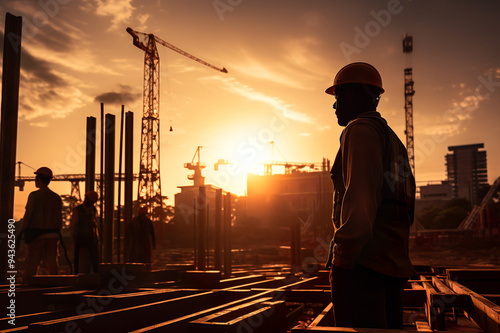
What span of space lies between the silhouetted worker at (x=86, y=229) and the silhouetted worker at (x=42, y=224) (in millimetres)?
778

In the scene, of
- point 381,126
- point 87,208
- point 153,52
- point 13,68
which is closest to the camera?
point 381,126

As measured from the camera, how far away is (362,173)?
236 cm

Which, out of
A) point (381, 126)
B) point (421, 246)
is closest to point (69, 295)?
point (381, 126)

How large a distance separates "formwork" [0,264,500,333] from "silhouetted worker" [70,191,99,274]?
227 cm

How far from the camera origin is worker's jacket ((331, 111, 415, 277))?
7.56ft

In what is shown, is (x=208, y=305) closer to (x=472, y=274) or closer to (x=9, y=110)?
(x=472, y=274)

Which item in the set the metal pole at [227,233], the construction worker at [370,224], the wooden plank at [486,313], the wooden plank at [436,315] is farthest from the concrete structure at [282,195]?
the construction worker at [370,224]

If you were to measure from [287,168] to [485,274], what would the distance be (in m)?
132

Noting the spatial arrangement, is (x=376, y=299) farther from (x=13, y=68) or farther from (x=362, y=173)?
(x=13, y=68)

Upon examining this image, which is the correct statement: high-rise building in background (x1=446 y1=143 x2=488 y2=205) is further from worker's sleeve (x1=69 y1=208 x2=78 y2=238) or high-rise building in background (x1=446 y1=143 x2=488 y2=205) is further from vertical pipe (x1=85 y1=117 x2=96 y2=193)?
worker's sleeve (x1=69 y1=208 x2=78 y2=238)

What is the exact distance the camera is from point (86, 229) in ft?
28.4

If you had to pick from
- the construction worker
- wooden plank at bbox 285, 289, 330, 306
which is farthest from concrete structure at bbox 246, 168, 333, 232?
the construction worker

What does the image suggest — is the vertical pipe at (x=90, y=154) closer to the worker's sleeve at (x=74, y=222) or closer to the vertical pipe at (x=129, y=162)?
the vertical pipe at (x=129, y=162)

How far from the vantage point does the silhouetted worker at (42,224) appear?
7.39 m
